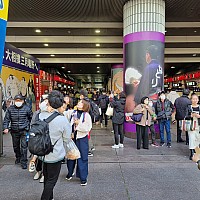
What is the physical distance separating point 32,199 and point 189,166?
11.3ft

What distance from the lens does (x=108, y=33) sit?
14.4 m

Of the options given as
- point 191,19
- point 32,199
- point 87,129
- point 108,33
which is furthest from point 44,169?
point 108,33

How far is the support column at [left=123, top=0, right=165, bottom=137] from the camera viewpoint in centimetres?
779

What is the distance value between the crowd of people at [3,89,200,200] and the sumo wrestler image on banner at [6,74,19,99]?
12.3 ft

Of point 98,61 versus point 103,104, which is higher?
point 98,61

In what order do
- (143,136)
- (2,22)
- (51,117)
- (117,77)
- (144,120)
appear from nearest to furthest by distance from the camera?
(2,22) < (51,117) < (144,120) < (143,136) < (117,77)

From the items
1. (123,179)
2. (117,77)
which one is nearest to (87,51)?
(117,77)

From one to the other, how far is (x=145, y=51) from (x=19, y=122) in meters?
5.01

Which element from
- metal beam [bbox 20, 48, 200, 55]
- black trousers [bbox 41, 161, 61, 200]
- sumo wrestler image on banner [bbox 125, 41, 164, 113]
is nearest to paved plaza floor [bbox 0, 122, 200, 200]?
black trousers [bbox 41, 161, 61, 200]

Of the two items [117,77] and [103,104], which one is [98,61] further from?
[103,104]

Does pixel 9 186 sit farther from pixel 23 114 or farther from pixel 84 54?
pixel 84 54

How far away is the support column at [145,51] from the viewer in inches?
307

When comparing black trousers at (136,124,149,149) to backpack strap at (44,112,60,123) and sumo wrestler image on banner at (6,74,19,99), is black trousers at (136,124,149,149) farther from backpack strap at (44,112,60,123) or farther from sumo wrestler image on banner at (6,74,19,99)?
sumo wrestler image on banner at (6,74,19,99)

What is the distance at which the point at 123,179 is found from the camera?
4273mm
